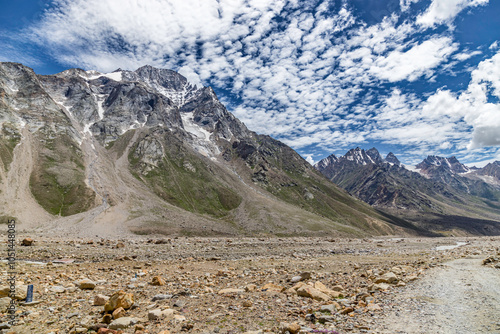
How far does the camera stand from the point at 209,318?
1191cm

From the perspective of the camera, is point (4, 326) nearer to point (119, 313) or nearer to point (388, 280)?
point (119, 313)

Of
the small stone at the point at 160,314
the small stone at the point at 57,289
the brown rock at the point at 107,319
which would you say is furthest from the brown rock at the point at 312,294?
the small stone at the point at 57,289

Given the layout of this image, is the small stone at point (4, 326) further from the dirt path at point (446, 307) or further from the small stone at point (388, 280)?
the small stone at point (388, 280)

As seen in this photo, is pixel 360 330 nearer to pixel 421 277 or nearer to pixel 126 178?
pixel 421 277

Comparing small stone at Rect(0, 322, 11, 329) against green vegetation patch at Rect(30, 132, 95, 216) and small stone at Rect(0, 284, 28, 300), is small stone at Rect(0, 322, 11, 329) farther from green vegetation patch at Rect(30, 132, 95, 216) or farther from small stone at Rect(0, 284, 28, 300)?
green vegetation patch at Rect(30, 132, 95, 216)

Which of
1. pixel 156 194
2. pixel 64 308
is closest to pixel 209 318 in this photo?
pixel 64 308

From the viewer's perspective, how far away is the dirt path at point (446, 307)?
10.5 metres

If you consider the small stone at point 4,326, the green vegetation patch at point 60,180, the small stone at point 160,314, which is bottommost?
the small stone at point 4,326

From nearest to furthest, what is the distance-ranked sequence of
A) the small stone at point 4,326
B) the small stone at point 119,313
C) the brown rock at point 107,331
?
the brown rock at point 107,331 → the small stone at point 4,326 → the small stone at point 119,313

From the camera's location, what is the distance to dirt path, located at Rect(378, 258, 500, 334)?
10.5 metres

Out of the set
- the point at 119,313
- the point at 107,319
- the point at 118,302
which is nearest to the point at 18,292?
the point at 118,302

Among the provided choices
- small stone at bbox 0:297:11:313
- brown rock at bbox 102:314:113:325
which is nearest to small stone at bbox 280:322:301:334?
brown rock at bbox 102:314:113:325

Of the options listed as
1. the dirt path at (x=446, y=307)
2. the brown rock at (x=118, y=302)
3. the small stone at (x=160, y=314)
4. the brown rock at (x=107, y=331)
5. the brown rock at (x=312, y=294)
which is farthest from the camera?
the brown rock at (x=312, y=294)

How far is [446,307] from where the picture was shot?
13258 mm
